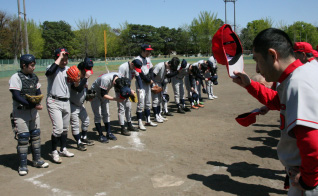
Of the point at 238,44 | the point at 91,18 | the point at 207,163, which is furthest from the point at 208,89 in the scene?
the point at 91,18

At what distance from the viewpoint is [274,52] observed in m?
1.89

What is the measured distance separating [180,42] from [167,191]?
7487 cm

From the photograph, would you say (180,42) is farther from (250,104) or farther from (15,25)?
(250,104)

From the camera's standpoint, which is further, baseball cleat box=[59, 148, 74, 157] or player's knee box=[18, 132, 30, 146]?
baseball cleat box=[59, 148, 74, 157]

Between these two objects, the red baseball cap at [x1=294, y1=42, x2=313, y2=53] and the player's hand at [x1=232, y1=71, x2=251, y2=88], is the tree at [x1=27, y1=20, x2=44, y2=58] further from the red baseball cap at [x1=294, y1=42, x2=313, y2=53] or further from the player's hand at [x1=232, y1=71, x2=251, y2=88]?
the player's hand at [x1=232, y1=71, x2=251, y2=88]

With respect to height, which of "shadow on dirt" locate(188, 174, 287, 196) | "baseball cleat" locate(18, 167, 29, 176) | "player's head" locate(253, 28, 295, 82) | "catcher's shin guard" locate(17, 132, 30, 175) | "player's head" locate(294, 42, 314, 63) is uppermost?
"player's head" locate(294, 42, 314, 63)

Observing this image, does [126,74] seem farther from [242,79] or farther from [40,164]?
[242,79]

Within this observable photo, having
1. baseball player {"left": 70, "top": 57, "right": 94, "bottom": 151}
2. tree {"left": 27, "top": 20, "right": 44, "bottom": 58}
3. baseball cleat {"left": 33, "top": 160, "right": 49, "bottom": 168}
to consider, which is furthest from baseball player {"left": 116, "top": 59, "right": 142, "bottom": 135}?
tree {"left": 27, "top": 20, "right": 44, "bottom": 58}

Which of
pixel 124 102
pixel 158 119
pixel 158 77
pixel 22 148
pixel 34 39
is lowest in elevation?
pixel 158 119

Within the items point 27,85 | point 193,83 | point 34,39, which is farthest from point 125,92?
point 34,39

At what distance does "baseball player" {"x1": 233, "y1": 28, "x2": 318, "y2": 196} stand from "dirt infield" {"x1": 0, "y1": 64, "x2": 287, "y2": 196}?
8.14ft

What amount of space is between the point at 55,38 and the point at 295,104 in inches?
3140

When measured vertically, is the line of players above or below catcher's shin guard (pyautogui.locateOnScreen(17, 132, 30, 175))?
above

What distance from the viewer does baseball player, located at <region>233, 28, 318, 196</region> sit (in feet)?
5.20
